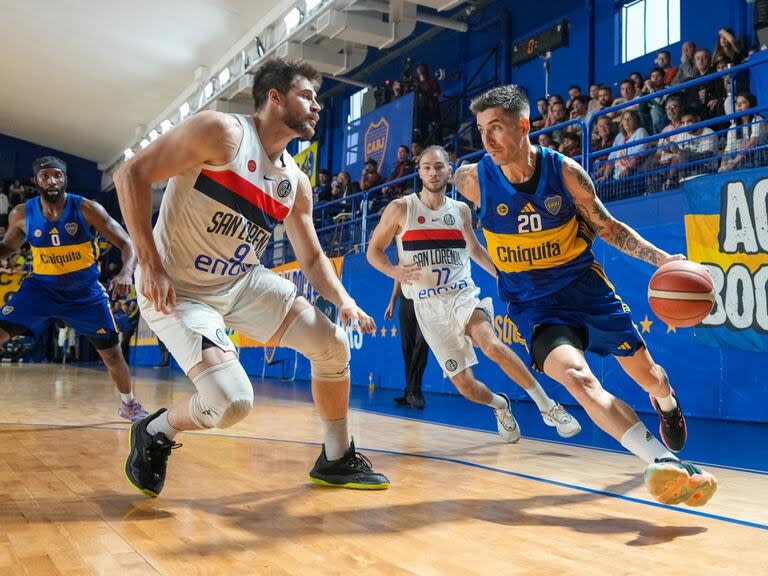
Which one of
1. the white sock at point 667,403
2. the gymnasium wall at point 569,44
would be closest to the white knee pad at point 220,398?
the white sock at point 667,403

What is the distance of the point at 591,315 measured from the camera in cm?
344

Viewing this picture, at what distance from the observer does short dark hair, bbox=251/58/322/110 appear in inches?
130

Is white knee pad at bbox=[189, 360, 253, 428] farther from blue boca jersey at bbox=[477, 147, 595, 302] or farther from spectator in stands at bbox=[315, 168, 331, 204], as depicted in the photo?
spectator in stands at bbox=[315, 168, 331, 204]

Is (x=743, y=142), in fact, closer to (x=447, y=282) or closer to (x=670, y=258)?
(x=447, y=282)

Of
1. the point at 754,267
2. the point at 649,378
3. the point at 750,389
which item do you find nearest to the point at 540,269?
the point at 649,378

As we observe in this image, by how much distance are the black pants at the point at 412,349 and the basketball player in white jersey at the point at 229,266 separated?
15.5ft

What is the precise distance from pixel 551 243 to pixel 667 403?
1021mm

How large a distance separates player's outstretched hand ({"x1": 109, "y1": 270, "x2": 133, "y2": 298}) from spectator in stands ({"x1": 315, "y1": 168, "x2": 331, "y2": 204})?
31.8 feet

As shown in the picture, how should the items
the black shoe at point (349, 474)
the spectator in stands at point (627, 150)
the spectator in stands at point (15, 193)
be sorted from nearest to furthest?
1. the black shoe at point (349, 474)
2. the spectator in stands at point (627, 150)
3. the spectator in stands at point (15, 193)

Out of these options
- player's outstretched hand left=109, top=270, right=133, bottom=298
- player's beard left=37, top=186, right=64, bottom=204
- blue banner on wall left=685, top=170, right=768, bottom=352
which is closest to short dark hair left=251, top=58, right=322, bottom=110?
player's outstretched hand left=109, top=270, right=133, bottom=298

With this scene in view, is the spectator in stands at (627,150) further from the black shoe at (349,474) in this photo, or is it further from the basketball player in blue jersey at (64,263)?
the black shoe at (349,474)

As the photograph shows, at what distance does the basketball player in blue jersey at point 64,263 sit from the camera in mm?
5758

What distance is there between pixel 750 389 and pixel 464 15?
11.2 metres

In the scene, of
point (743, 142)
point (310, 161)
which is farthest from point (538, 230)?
point (310, 161)
